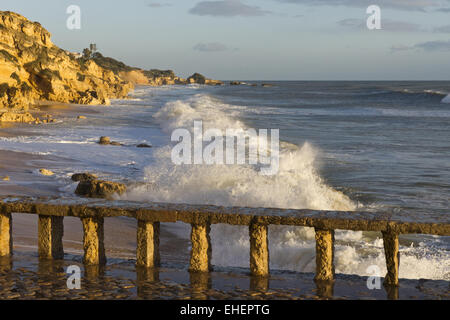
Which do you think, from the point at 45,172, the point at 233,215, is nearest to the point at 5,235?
the point at 233,215

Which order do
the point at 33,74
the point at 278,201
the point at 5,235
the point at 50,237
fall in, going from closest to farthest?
the point at 50,237 < the point at 5,235 < the point at 278,201 < the point at 33,74

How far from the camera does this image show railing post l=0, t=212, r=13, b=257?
5516mm

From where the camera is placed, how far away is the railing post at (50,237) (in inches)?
213

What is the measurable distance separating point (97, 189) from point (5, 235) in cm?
541

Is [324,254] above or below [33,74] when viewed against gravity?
below

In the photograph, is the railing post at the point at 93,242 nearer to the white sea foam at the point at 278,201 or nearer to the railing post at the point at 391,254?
the railing post at the point at 391,254

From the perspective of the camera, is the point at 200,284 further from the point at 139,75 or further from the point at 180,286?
the point at 139,75

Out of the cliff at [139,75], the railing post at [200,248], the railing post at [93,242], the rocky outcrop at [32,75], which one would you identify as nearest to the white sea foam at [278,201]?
the railing post at [200,248]

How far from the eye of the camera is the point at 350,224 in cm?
461

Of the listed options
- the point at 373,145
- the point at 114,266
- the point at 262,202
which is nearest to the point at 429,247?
the point at 262,202

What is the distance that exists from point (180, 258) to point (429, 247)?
4.02m

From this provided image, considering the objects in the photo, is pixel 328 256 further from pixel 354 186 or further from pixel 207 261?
pixel 354 186

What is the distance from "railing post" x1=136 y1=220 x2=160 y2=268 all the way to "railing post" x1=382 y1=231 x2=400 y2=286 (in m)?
2.04

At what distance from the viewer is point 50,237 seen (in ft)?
18.0
